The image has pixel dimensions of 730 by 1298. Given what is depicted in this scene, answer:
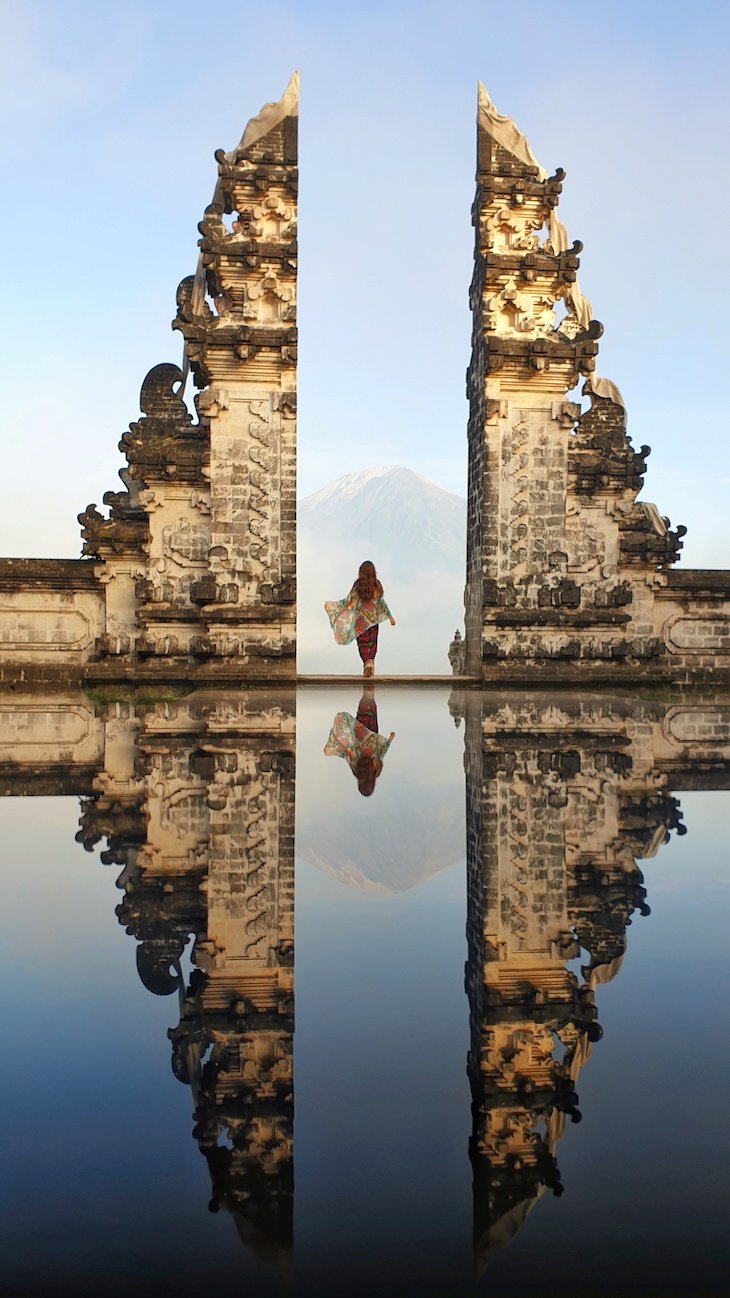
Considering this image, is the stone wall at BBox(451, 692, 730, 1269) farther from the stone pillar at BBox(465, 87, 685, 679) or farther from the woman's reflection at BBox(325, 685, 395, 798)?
the stone pillar at BBox(465, 87, 685, 679)

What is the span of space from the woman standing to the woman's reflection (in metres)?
5.40

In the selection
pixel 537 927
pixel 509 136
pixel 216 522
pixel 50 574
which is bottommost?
pixel 537 927

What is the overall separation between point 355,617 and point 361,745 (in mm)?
8948

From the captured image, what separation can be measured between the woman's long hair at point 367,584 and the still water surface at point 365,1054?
1216cm

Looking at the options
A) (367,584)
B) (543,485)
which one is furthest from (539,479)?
(367,584)

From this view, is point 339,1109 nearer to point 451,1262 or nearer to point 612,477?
point 451,1262

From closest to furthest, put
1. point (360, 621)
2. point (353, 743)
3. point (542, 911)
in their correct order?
1. point (542, 911)
2. point (353, 743)
3. point (360, 621)

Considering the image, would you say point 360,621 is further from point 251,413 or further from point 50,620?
point 50,620

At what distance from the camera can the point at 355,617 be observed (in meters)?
16.9

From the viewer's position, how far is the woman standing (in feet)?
55.4

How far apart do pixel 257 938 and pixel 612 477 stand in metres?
14.4

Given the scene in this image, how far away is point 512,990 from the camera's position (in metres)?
2.50

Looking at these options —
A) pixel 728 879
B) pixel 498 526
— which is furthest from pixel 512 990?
pixel 498 526

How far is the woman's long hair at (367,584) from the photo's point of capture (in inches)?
667
